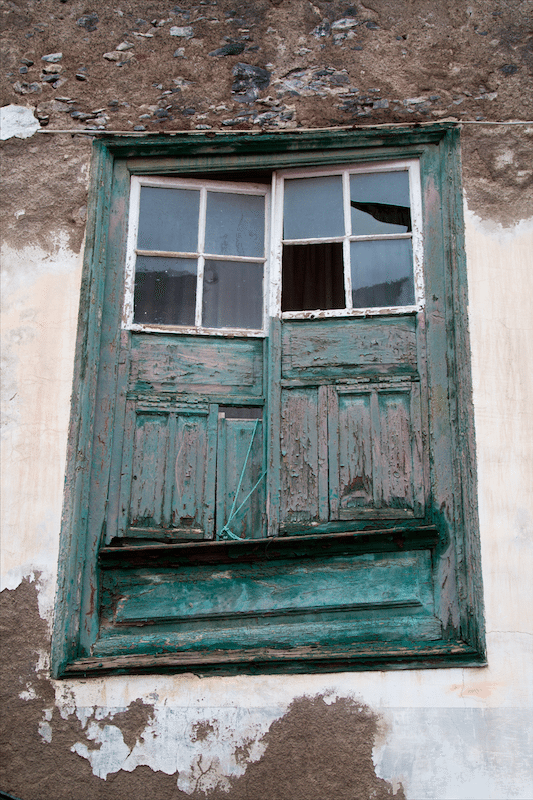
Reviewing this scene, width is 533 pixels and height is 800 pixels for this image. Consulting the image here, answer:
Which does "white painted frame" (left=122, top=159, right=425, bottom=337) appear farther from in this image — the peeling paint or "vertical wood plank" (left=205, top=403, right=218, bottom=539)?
the peeling paint

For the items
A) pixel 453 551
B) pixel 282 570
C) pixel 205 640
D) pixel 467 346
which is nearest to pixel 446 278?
pixel 467 346

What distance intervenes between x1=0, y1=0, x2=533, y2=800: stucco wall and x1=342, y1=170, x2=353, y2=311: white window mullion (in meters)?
0.35

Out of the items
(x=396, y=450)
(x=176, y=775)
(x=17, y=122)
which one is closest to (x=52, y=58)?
(x=17, y=122)

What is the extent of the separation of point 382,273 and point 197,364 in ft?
3.66

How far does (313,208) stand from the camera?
184 inches

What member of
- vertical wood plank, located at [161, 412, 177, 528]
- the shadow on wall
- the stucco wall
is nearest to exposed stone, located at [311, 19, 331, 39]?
the stucco wall

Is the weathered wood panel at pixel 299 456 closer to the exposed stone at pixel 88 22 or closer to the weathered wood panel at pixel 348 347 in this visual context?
the weathered wood panel at pixel 348 347

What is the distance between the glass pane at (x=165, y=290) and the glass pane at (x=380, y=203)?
3.15 ft

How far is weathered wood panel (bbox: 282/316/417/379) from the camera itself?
14.2 ft

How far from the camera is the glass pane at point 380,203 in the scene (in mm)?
4574

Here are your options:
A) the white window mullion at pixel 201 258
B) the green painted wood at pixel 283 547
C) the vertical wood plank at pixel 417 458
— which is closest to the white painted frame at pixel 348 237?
the white window mullion at pixel 201 258

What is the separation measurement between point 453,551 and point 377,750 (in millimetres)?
975

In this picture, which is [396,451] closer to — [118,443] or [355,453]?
[355,453]

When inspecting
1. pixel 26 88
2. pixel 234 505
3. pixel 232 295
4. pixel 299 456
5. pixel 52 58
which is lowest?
pixel 234 505
